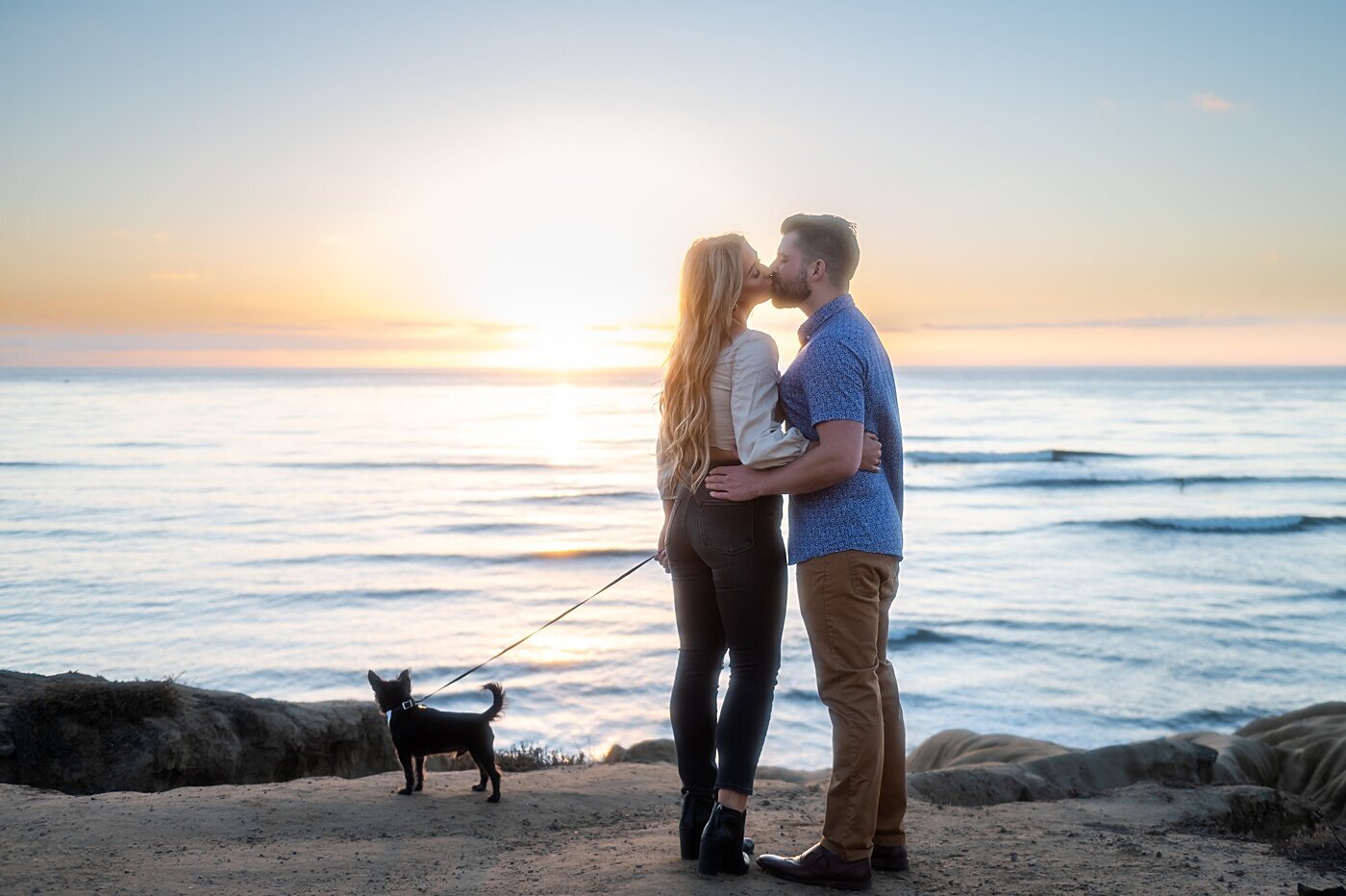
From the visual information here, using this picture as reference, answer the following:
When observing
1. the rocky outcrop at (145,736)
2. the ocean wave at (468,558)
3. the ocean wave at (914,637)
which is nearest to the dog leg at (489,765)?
the rocky outcrop at (145,736)

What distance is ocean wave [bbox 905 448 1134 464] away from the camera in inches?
1534

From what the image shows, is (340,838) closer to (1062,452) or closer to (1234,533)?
(1234,533)

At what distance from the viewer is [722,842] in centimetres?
368

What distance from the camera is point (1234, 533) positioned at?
78.3 ft

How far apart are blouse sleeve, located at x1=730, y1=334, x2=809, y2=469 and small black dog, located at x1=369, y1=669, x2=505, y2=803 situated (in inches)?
86.2

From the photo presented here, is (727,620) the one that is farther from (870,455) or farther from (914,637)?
(914,637)

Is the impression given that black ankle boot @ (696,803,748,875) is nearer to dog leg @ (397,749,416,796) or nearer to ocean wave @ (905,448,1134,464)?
dog leg @ (397,749,416,796)

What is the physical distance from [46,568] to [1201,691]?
56.9 ft

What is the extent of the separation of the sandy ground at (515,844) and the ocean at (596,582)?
486 cm

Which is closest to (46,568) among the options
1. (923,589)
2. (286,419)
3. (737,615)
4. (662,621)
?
(662,621)

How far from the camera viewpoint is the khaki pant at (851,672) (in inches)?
137

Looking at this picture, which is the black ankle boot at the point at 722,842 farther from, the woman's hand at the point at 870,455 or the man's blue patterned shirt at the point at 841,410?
the woman's hand at the point at 870,455

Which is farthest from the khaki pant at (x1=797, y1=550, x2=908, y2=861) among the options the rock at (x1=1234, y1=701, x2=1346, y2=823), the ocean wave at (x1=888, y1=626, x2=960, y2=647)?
the ocean wave at (x1=888, y1=626, x2=960, y2=647)

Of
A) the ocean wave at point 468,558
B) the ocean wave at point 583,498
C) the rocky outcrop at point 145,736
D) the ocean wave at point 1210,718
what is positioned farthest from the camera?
the ocean wave at point 583,498
